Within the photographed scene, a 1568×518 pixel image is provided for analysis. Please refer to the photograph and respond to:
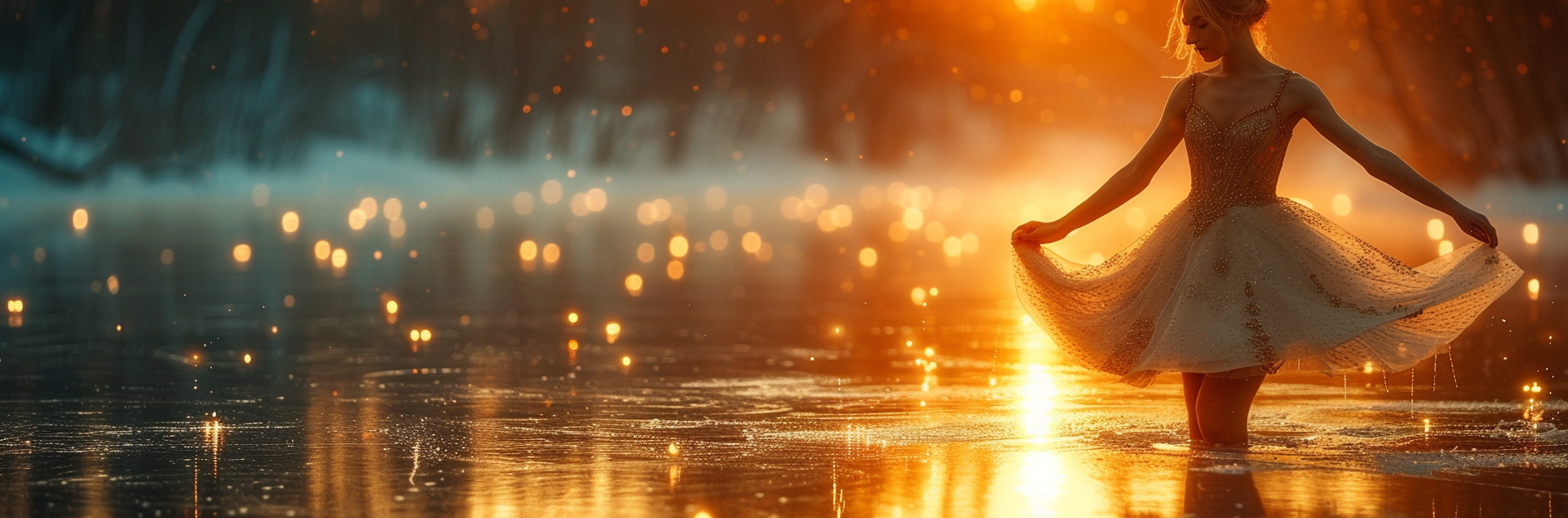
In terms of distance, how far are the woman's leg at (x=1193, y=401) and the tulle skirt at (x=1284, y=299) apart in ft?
0.42

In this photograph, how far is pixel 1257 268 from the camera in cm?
554

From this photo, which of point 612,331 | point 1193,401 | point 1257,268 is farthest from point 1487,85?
point 1257,268

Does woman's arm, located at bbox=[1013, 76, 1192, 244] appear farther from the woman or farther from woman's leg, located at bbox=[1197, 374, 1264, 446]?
woman's leg, located at bbox=[1197, 374, 1264, 446]

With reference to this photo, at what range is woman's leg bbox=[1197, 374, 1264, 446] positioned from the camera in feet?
18.3

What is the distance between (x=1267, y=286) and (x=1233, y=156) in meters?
0.40

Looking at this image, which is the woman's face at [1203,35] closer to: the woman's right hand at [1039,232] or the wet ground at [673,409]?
the woman's right hand at [1039,232]

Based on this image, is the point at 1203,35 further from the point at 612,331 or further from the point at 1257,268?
the point at 612,331

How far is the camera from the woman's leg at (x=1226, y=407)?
5.58 meters

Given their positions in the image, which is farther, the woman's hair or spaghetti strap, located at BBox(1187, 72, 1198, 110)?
spaghetti strap, located at BBox(1187, 72, 1198, 110)

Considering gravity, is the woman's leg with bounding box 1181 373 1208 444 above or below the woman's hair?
below

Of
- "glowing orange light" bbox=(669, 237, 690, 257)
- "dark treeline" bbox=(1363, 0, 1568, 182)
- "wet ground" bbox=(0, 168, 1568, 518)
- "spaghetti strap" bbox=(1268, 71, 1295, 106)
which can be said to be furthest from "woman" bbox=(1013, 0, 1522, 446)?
"dark treeline" bbox=(1363, 0, 1568, 182)

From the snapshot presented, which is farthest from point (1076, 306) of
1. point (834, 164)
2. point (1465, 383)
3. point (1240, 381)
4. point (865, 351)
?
point (834, 164)

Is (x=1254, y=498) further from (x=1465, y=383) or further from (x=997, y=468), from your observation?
(x=1465, y=383)

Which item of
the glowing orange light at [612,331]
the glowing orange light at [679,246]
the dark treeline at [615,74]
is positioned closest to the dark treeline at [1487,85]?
the dark treeline at [615,74]
